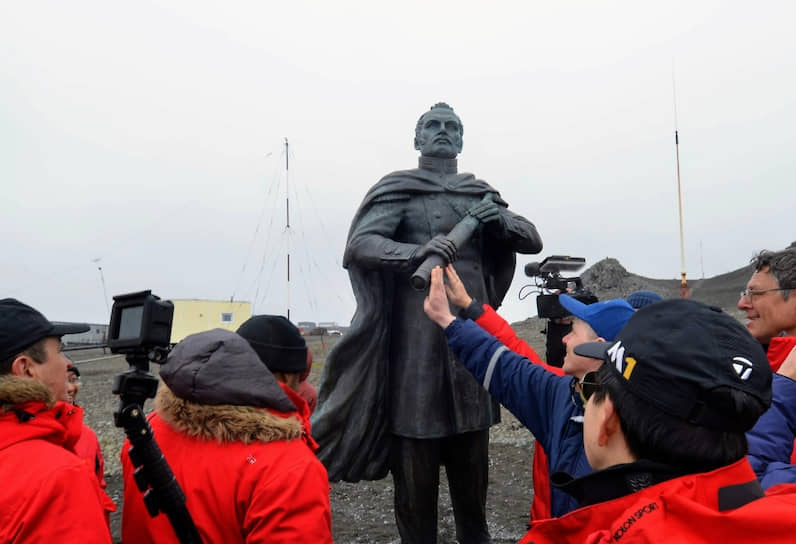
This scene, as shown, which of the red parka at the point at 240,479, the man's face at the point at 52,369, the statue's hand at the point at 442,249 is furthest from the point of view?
the statue's hand at the point at 442,249

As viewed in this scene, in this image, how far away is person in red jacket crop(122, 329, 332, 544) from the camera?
1830 mm

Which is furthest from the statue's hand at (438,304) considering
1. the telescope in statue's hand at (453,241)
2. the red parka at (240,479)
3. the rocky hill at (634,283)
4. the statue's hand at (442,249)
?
the rocky hill at (634,283)

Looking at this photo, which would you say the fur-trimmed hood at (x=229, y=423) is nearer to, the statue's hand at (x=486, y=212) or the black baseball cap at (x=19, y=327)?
the black baseball cap at (x=19, y=327)

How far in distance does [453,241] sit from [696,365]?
2221 mm

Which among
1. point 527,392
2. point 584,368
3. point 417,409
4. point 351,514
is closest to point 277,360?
point 527,392

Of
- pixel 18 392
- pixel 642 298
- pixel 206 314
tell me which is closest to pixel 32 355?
pixel 18 392

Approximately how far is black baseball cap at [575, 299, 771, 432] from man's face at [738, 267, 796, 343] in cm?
177

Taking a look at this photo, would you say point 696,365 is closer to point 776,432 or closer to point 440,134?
point 776,432

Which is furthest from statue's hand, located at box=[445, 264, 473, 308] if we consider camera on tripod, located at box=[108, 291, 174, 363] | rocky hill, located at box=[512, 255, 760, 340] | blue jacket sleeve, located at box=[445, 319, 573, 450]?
rocky hill, located at box=[512, 255, 760, 340]

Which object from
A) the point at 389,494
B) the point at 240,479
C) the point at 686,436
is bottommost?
the point at 389,494

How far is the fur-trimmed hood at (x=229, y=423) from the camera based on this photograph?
1.93 metres

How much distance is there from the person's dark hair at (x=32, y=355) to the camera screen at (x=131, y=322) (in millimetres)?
527

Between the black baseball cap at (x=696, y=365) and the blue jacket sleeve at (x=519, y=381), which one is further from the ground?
the black baseball cap at (x=696, y=365)

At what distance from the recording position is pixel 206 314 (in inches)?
904
